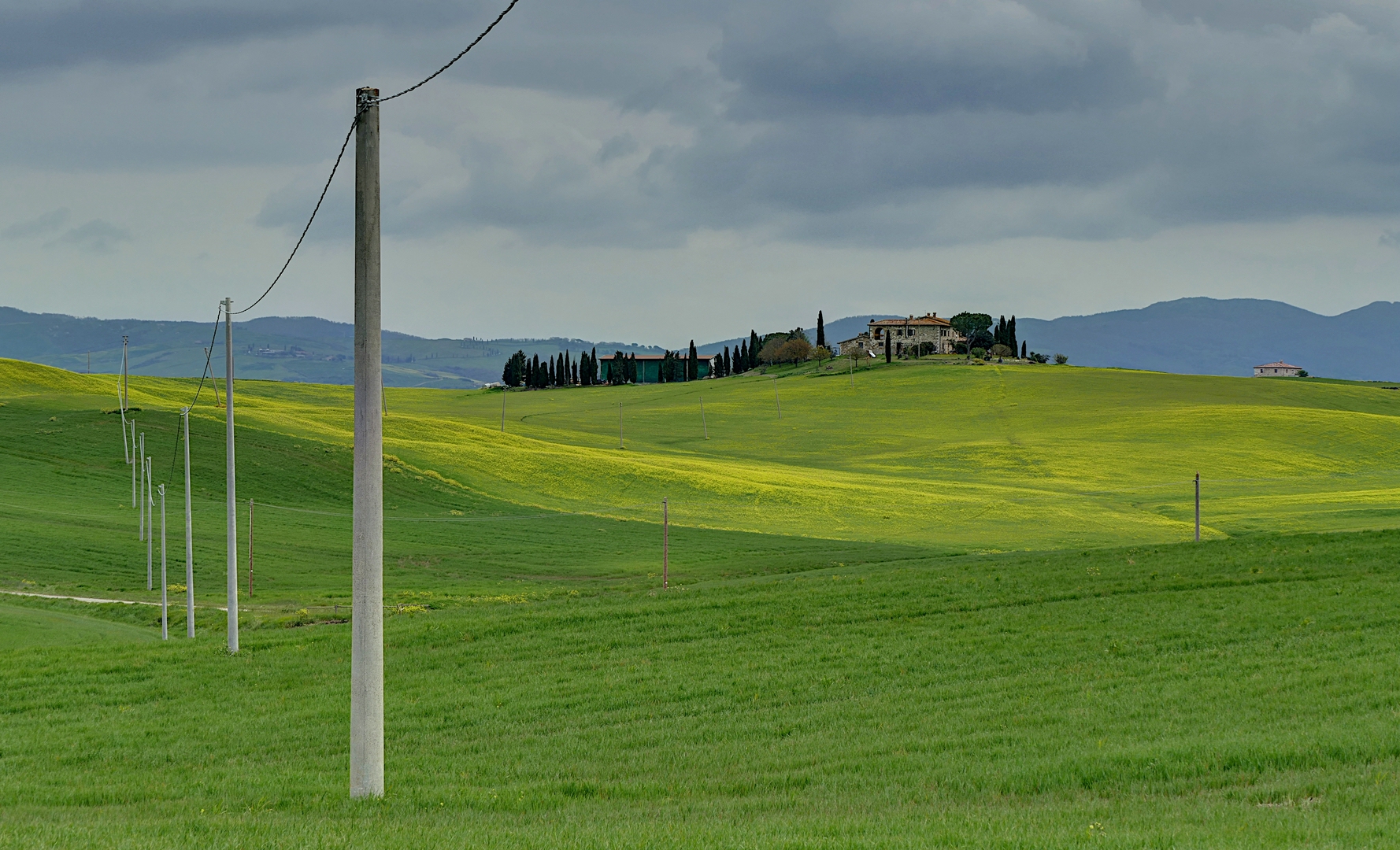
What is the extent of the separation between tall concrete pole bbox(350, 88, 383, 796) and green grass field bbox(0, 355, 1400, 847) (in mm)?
807

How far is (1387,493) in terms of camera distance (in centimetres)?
6781

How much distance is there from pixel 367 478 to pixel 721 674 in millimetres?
11043

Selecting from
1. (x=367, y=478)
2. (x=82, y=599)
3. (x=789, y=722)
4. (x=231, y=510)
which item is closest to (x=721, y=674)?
(x=789, y=722)

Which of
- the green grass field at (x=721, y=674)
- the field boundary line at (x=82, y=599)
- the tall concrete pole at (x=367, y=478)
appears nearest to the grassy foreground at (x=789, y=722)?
the green grass field at (x=721, y=674)

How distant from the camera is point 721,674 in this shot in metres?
23.1

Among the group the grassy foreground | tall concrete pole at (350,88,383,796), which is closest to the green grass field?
the grassy foreground

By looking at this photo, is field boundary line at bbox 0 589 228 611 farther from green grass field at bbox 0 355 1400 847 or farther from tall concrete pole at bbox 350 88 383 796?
tall concrete pole at bbox 350 88 383 796

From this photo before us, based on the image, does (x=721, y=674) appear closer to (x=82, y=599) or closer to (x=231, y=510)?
(x=231, y=510)

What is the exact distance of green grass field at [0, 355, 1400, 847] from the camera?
42.4 ft

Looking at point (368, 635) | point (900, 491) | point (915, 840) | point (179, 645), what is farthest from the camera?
point (900, 491)

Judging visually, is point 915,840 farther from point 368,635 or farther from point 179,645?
point 179,645

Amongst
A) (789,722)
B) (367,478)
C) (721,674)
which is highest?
(367,478)

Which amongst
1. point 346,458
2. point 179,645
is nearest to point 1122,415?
point 346,458

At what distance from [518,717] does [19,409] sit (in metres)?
77.9
